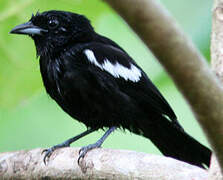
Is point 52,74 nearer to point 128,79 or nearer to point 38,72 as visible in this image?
point 38,72

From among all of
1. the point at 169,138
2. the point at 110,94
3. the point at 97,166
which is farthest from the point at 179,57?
the point at 169,138

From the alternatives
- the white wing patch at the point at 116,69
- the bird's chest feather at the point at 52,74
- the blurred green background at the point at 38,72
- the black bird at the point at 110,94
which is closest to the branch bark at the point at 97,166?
the blurred green background at the point at 38,72

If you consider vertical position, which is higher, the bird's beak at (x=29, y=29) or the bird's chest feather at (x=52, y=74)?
the bird's beak at (x=29, y=29)

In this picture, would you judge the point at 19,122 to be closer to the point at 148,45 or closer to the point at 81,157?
the point at 81,157

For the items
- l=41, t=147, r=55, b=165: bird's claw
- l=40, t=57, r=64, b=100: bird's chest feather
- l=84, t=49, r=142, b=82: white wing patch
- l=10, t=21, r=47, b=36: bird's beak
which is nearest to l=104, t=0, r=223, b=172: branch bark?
l=41, t=147, r=55, b=165: bird's claw

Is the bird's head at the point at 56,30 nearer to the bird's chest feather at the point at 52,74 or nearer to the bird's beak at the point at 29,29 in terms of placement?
the bird's beak at the point at 29,29

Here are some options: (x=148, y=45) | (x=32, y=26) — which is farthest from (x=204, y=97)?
(x=32, y=26)

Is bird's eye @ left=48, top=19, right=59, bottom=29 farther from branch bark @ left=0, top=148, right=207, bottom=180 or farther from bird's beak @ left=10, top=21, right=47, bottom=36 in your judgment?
branch bark @ left=0, top=148, right=207, bottom=180

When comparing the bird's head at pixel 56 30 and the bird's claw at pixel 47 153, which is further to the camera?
the bird's head at pixel 56 30
